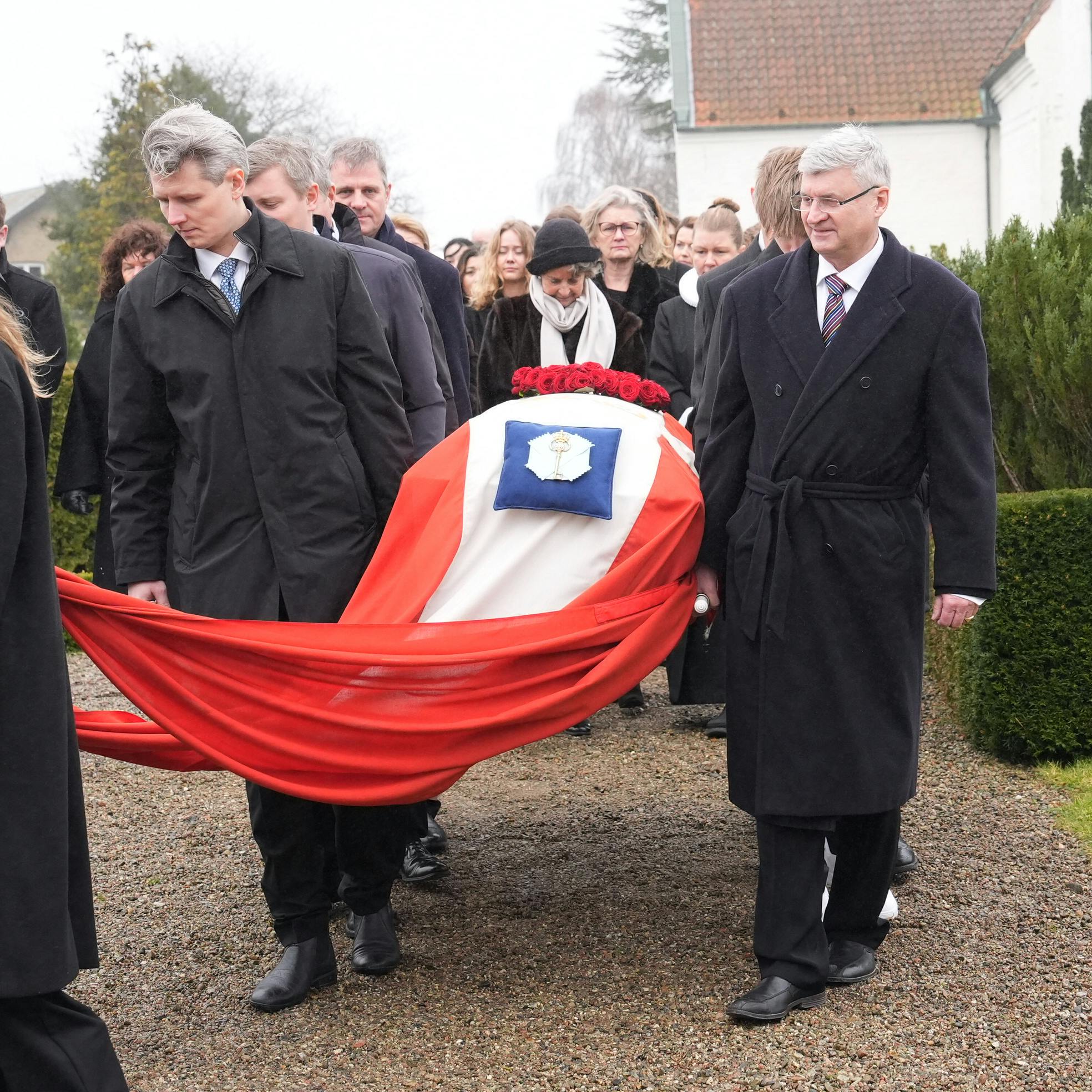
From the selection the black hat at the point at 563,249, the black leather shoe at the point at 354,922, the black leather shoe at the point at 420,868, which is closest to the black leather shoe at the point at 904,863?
the black leather shoe at the point at 420,868

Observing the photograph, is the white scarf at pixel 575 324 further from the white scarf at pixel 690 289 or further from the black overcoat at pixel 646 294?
the black overcoat at pixel 646 294

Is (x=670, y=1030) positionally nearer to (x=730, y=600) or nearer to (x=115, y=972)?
(x=730, y=600)

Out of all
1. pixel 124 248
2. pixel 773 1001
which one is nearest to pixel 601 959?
pixel 773 1001

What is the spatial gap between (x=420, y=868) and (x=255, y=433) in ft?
6.16

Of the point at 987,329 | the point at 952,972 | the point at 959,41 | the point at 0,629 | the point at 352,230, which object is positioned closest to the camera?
the point at 0,629

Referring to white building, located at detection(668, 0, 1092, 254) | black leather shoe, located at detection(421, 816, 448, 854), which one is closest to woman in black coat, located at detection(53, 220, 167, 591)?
black leather shoe, located at detection(421, 816, 448, 854)

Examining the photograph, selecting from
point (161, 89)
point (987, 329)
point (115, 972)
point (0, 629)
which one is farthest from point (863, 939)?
point (161, 89)

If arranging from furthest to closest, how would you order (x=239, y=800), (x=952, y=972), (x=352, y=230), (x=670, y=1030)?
(x=239, y=800) < (x=352, y=230) < (x=952, y=972) < (x=670, y=1030)

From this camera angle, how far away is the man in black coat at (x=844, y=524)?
151 inches

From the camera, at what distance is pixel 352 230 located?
18.1ft

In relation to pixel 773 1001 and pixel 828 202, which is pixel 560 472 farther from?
pixel 773 1001

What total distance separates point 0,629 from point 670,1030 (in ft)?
6.68

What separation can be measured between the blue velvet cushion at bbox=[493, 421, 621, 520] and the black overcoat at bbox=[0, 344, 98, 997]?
1445 millimetres

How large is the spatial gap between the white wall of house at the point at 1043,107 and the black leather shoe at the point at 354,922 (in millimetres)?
20629
